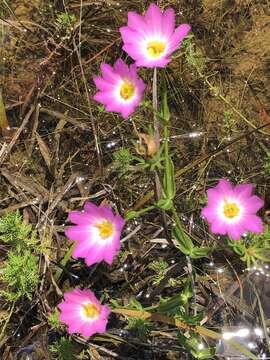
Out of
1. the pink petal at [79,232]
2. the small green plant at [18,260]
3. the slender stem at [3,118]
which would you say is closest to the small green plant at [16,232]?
the small green plant at [18,260]

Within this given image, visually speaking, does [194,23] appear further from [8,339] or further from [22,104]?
[8,339]

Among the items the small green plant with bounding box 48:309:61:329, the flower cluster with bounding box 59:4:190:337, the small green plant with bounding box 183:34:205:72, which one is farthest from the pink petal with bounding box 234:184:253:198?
the small green plant with bounding box 48:309:61:329

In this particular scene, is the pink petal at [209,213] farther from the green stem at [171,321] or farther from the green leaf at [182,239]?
the green stem at [171,321]

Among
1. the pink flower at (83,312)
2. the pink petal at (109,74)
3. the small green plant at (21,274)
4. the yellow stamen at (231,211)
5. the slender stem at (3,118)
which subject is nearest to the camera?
the yellow stamen at (231,211)

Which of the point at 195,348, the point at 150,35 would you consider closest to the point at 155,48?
the point at 150,35

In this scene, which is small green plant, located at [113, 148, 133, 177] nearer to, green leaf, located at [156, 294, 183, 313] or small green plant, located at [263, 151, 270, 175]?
small green plant, located at [263, 151, 270, 175]

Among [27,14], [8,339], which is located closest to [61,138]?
[27,14]

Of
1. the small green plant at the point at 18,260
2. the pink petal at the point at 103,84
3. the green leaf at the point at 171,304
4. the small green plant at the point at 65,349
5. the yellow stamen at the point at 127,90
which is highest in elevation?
the pink petal at the point at 103,84
